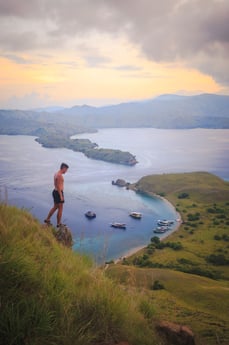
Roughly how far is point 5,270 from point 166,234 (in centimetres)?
7232

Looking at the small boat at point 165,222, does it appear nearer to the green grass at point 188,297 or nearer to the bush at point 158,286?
the green grass at point 188,297

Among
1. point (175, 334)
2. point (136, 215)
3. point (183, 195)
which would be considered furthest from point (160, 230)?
point (175, 334)

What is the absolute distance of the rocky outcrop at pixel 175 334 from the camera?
610 cm

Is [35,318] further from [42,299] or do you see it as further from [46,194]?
[46,194]

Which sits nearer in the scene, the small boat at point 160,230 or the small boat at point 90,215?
the small boat at point 160,230

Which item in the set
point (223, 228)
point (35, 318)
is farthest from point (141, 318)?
point (223, 228)

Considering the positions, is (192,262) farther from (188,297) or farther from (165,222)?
(188,297)

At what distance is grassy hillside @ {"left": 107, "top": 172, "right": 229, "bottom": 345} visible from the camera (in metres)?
14.4

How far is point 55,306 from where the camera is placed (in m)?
4.41

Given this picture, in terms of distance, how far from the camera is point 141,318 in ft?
18.6

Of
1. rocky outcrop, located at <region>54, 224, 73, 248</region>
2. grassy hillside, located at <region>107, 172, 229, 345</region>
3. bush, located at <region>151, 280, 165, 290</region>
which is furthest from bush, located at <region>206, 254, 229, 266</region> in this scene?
rocky outcrop, located at <region>54, 224, 73, 248</region>

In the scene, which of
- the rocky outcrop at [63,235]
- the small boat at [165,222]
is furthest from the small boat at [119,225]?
the rocky outcrop at [63,235]

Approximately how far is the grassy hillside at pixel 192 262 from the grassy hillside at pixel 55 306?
1001 millimetres

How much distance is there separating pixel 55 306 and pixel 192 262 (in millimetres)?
55642
